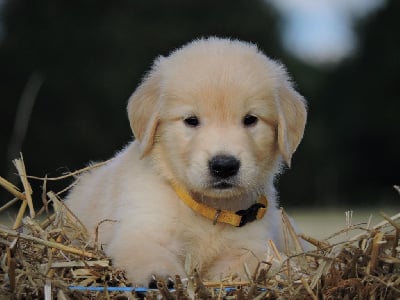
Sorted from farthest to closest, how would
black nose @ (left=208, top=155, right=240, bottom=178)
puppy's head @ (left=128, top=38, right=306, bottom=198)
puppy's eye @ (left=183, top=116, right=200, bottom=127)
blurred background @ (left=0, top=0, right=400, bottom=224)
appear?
blurred background @ (left=0, top=0, right=400, bottom=224) → puppy's eye @ (left=183, top=116, right=200, bottom=127) → puppy's head @ (left=128, top=38, right=306, bottom=198) → black nose @ (left=208, top=155, right=240, bottom=178)

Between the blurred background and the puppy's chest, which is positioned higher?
the puppy's chest

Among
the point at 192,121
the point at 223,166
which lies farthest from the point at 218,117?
the point at 223,166

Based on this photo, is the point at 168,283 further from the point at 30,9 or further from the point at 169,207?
the point at 30,9

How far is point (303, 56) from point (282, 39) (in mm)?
4569

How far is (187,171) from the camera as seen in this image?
5.36 m

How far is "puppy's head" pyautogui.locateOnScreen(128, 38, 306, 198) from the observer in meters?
5.22

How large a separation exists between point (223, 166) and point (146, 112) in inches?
34.5

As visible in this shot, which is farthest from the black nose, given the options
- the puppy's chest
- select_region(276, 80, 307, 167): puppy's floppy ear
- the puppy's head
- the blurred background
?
the blurred background

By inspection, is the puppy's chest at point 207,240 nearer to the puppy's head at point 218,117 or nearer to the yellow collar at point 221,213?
the yellow collar at point 221,213

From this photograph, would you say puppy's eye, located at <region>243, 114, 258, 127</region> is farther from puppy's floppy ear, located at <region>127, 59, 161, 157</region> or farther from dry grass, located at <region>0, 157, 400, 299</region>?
dry grass, located at <region>0, 157, 400, 299</region>

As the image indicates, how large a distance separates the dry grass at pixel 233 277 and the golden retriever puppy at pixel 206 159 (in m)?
0.40

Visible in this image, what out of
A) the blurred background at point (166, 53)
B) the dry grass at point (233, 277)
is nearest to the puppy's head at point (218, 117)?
the dry grass at point (233, 277)

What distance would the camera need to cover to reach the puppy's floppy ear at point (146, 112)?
222 inches

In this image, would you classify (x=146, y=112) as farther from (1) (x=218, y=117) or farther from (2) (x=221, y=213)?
(2) (x=221, y=213)
